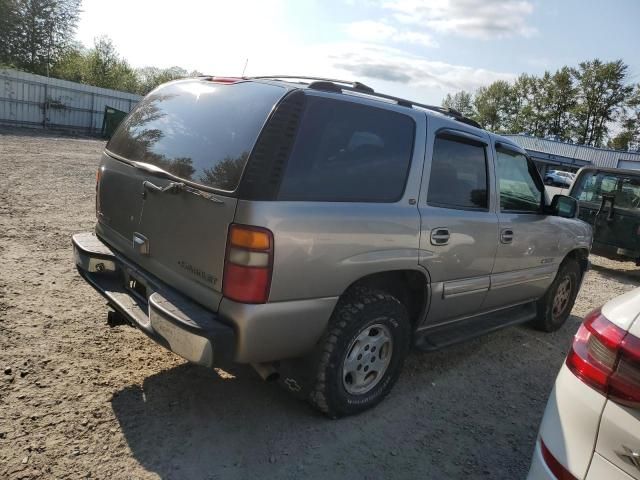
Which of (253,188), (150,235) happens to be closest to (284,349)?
(253,188)

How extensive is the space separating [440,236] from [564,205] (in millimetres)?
2046

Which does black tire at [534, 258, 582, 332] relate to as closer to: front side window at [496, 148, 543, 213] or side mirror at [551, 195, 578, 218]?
side mirror at [551, 195, 578, 218]

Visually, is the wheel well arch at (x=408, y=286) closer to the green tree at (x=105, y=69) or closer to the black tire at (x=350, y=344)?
the black tire at (x=350, y=344)

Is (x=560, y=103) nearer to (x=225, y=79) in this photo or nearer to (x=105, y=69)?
(x=105, y=69)

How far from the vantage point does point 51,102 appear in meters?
22.9

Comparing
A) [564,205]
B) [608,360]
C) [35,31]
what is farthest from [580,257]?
[35,31]

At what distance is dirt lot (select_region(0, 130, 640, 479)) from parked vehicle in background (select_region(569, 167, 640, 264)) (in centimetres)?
484

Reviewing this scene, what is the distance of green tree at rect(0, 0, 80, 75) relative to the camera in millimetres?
29281

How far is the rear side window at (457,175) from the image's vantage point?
340cm

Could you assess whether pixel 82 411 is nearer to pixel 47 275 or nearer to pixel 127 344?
pixel 127 344

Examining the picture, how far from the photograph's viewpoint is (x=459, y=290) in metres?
3.66

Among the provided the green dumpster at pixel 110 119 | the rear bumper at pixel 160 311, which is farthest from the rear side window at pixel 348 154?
the green dumpster at pixel 110 119

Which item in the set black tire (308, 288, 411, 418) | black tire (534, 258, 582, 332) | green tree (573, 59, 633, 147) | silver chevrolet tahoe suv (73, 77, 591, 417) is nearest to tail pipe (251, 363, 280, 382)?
silver chevrolet tahoe suv (73, 77, 591, 417)

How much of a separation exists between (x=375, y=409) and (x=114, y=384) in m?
1.70
